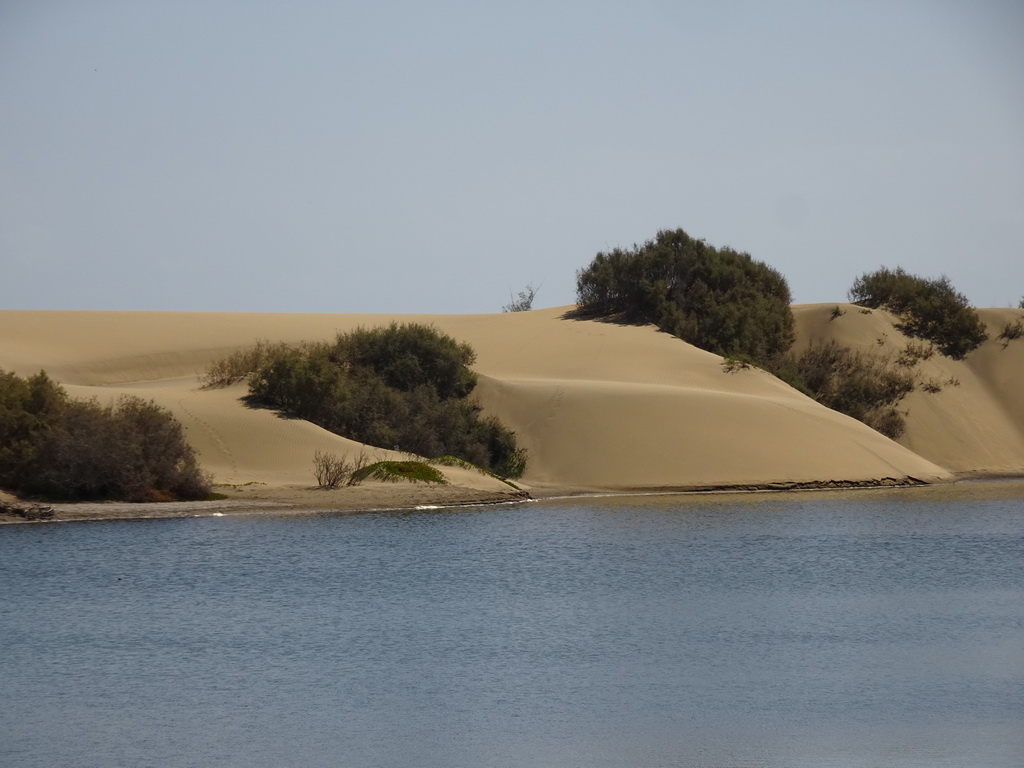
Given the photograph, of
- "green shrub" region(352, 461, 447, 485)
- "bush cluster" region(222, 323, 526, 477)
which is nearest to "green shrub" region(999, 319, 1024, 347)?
"bush cluster" region(222, 323, 526, 477)

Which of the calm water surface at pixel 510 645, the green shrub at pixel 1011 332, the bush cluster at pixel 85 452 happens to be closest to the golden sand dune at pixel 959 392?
the green shrub at pixel 1011 332

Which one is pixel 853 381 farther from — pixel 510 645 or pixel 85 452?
pixel 510 645

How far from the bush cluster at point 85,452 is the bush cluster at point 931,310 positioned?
39.4 m

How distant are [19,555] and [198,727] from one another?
12902 millimetres

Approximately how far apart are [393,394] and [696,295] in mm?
21207

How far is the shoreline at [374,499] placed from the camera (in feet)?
103

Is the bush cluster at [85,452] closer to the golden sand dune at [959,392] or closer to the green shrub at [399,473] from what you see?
the green shrub at [399,473]

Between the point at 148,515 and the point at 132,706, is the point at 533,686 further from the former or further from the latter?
the point at 148,515

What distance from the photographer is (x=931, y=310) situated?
61781mm

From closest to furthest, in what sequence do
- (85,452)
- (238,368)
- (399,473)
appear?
(85,452), (399,473), (238,368)

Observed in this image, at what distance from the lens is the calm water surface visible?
509 inches

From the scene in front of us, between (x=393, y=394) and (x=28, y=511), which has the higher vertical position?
(x=393, y=394)

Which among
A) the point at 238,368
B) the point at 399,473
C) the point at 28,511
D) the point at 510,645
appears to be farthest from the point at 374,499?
the point at 510,645

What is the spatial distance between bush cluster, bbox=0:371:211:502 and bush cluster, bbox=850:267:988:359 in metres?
39.4
